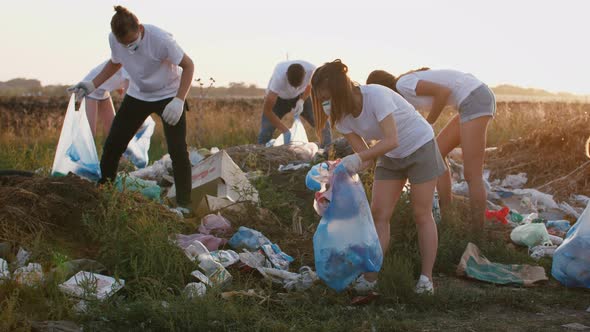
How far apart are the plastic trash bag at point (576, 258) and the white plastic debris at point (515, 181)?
3731 mm

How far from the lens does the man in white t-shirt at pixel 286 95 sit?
315 inches

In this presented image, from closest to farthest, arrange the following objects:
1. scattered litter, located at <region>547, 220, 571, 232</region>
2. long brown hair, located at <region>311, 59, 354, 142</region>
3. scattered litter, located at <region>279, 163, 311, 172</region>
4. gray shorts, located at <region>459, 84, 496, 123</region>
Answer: long brown hair, located at <region>311, 59, 354, 142</region> → gray shorts, located at <region>459, 84, 496, 123</region> → scattered litter, located at <region>547, 220, 571, 232</region> → scattered litter, located at <region>279, 163, 311, 172</region>

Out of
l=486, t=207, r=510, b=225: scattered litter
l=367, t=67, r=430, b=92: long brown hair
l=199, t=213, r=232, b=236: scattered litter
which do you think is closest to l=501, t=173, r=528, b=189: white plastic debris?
l=486, t=207, r=510, b=225: scattered litter

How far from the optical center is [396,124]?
13.7 ft

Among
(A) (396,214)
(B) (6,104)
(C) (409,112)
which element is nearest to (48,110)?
(B) (6,104)

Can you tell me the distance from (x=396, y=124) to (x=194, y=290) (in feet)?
4.51

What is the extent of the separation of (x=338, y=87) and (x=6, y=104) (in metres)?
14.9

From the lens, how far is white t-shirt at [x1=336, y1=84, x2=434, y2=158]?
409 centimetres

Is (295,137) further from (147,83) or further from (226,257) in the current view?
(226,257)

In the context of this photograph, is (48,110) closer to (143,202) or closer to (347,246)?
(143,202)

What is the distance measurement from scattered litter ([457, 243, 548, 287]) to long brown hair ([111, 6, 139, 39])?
8.80 ft

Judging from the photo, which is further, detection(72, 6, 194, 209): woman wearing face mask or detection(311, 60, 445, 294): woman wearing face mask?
detection(72, 6, 194, 209): woman wearing face mask

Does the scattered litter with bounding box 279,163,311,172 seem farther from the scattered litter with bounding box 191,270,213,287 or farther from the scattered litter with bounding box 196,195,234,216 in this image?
the scattered litter with bounding box 191,270,213,287

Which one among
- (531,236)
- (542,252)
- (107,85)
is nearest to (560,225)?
(531,236)
